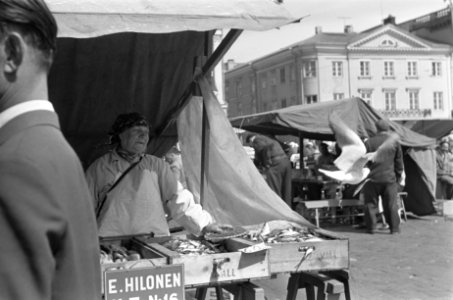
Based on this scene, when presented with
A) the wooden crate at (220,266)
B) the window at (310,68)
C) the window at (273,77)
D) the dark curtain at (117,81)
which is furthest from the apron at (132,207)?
the window at (273,77)

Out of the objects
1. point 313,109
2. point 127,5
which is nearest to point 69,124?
point 127,5

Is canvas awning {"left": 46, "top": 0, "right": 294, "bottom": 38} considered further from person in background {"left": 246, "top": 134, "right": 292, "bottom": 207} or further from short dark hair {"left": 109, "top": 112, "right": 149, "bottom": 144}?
person in background {"left": 246, "top": 134, "right": 292, "bottom": 207}

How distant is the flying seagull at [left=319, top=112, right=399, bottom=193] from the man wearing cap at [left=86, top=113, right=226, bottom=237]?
6.34m

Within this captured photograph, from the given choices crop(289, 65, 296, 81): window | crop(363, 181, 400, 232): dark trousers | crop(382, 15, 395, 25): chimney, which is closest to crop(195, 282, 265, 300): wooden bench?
crop(363, 181, 400, 232): dark trousers

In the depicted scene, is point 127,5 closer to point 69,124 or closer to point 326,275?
point 326,275

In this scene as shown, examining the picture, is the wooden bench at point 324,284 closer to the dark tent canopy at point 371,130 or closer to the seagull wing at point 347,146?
the seagull wing at point 347,146

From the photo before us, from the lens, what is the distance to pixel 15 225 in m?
1.28

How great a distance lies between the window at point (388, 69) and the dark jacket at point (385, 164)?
245 ft

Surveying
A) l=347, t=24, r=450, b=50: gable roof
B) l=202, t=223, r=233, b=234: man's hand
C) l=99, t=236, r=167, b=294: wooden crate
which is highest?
l=347, t=24, r=450, b=50: gable roof

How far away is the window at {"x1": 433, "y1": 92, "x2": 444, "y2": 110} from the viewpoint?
8381 cm

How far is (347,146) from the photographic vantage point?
10.9m

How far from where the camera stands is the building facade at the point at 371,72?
258 ft

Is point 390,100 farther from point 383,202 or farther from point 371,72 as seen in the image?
point 383,202

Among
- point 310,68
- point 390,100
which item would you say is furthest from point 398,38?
point 310,68
